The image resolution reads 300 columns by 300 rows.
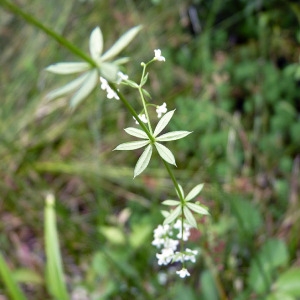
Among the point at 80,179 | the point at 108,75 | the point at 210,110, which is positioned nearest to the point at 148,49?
the point at 210,110

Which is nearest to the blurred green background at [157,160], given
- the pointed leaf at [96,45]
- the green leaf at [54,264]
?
the green leaf at [54,264]

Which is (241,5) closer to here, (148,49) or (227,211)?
(148,49)

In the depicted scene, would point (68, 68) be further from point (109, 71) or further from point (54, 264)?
point (54, 264)

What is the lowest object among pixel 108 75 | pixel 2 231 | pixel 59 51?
pixel 108 75

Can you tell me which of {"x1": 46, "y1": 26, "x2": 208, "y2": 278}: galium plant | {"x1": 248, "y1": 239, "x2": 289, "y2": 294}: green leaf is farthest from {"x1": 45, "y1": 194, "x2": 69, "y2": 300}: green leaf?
{"x1": 46, "y1": 26, "x2": 208, "y2": 278}: galium plant

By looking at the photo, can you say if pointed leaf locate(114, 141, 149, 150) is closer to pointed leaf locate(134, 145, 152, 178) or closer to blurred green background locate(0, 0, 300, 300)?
pointed leaf locate(134, 145, 152, 178)

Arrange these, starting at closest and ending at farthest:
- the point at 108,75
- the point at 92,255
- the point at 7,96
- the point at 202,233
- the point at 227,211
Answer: the point at 108,75, the point at 202,233, the point at 227,211, the point at 92,255, the point at 7,96
